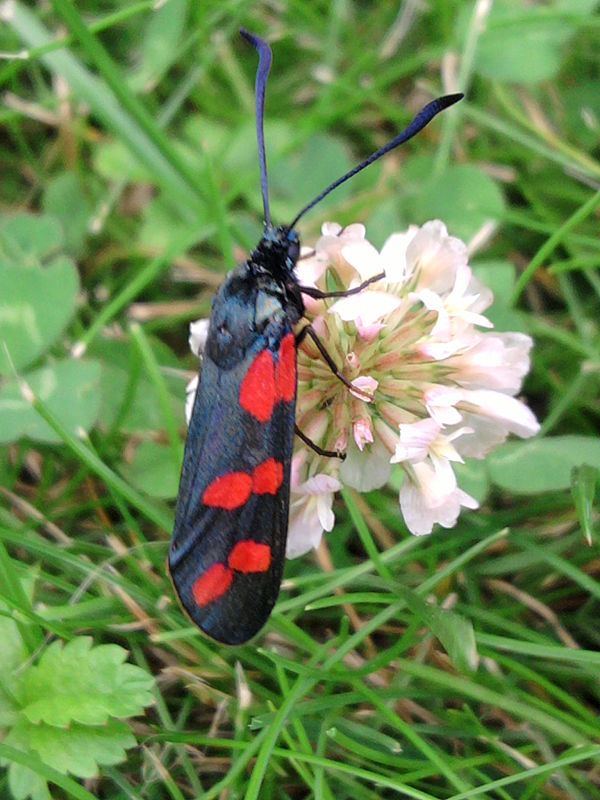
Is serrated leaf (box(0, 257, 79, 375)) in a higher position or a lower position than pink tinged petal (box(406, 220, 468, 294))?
lower

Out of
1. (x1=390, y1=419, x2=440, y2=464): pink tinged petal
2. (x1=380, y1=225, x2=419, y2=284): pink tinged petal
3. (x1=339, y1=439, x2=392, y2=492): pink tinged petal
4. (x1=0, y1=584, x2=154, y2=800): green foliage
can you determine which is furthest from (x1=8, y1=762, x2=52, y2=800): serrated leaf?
(x1=380, y1=225, x2=419, y2=284): pink tinged petal

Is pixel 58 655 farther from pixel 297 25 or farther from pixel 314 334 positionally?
pixel 297 25

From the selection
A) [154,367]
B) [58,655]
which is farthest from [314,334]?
[58,655]

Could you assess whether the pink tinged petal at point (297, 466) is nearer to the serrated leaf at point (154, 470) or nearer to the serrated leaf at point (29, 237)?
the serrated leaf at point (154, 470)

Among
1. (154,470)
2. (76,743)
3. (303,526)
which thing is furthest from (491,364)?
(76,743)

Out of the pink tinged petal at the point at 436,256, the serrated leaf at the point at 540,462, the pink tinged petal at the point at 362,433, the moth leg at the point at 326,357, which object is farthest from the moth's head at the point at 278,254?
the serrated leaf at the point at 540,462

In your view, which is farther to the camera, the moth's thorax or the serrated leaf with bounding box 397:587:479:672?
the moth's thorax

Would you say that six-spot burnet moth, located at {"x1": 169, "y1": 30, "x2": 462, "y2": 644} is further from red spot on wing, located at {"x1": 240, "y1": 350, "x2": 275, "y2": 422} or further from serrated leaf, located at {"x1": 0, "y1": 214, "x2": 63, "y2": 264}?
serrated leaf, located at {"x1": 0, "y1": 214, "x2": 63, "y2": 264}
